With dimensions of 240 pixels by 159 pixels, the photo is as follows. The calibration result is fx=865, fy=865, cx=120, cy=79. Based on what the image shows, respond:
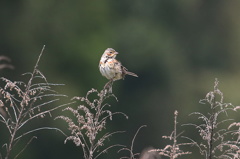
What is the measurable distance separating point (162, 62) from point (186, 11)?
4690mm

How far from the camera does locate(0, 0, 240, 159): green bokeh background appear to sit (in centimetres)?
2673

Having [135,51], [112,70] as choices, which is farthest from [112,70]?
[135,51]

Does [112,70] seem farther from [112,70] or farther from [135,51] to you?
[135,51]

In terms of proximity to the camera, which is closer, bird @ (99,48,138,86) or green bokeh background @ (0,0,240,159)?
bird @ (99,48,138,86)

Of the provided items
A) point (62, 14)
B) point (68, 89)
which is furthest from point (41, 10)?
point (68, 89)

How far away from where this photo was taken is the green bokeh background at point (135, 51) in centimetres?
2673

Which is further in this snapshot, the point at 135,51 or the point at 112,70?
the point at 135,51

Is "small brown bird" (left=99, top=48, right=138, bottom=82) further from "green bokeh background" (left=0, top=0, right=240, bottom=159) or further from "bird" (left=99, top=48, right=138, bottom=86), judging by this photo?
"green bokeh background" (left=0, top=0, right=240, bottom=159)

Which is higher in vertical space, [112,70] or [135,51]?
[112,70]

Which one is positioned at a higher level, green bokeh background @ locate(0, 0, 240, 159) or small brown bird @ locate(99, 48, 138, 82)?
small brown bird @ locate(99, 48, 138, 82)

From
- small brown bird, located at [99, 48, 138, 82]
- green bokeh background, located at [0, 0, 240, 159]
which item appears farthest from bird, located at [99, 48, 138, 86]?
green bokeh background, located at [0, 0, 240, 159]

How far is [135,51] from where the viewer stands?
3100 centimetres

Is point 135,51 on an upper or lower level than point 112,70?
lower

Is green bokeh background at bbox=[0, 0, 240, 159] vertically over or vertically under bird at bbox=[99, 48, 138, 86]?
under
